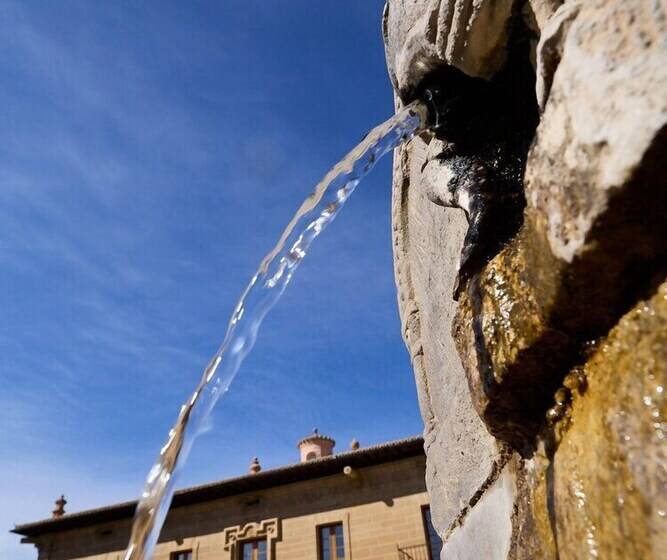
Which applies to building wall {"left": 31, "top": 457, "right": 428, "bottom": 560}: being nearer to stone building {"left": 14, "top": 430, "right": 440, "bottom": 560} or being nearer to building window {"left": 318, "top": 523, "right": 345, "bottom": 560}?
stone building {"left": 14, "top": 430, "right": 440, "bottom": 560}

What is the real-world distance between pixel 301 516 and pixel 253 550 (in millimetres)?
1443

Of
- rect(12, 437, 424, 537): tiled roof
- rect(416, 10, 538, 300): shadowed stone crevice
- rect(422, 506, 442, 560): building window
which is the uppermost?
rect(12, 437, 424, 537): tiled roof

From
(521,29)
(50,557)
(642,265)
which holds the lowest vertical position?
(642,265)

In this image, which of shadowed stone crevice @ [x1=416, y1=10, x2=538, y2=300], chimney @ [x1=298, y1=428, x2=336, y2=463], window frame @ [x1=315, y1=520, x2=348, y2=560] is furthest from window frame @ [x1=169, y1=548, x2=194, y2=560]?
shadowed stone crevice @ [x1=416, y1=10, x2=538, y2=300]

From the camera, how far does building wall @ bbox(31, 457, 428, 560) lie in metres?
13.1

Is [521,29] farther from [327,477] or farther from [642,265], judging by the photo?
[327,477]

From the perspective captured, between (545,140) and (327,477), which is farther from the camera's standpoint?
(327,477)

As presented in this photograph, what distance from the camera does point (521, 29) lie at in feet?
3.18

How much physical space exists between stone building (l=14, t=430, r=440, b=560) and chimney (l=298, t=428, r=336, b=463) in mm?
4259

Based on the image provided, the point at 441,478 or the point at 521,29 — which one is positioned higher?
the point at 521,29

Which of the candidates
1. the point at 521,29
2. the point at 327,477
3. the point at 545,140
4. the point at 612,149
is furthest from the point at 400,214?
the point at 327,477

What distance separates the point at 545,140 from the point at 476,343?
32 centimetres

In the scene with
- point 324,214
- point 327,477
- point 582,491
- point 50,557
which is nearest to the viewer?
point 582,491

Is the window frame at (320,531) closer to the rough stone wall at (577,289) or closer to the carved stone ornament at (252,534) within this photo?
the carved stone ornament at (252,534)
